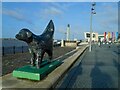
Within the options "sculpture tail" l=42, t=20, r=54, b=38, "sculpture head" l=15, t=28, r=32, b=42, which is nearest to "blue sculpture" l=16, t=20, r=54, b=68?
"sculpture head" l=15, t=28, r=32, b=42

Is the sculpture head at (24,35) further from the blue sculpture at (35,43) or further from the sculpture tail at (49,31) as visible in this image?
the sculpture tail at (49,31)

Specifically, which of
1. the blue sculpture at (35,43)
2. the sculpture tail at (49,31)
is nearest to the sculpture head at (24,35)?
the blue sculpture at (35,43)

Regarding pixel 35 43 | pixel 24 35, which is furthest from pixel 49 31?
pixel 24 35

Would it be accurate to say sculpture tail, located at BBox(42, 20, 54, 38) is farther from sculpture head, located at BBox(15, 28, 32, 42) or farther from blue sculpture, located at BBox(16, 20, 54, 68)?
sculpture head, located at BBox(15, 28, 32, 42)

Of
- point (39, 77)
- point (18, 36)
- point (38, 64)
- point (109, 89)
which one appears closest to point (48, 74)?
point (38, 64)

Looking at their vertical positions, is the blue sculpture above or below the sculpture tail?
below

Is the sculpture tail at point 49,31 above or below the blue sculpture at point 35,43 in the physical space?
above

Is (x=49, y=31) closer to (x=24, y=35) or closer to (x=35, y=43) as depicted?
(x=35, y=43)

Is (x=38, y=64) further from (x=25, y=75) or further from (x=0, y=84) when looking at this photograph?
(x=0, y=84)

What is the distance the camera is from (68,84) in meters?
8.37

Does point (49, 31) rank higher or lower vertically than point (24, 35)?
higher

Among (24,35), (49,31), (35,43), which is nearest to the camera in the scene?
(24,35)

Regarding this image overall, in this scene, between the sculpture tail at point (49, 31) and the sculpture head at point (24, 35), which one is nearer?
the sculpture head at point (24, 35)

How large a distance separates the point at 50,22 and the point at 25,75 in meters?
3.67
